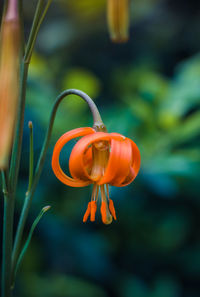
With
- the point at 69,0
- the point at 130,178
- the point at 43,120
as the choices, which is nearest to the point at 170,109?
the point at 43,120

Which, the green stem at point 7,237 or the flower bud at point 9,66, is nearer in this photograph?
the flower bud at point 9,66

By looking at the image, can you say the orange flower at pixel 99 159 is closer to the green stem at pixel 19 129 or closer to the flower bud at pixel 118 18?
the green stem at pixel 19 129

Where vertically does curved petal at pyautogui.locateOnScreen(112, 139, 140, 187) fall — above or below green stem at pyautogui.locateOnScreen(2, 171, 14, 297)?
above

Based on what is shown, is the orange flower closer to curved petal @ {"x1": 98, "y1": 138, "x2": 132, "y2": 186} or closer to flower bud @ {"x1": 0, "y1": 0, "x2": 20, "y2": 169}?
curved petal @ {"x1": 98, "y1": 138, "x2": 132, "y2": 186}

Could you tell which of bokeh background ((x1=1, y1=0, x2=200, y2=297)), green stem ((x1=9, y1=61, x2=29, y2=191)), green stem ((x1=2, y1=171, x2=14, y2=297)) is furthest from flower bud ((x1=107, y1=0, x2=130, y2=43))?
bokeh background ((x1=1, y1=0, x2=200, y2=297))

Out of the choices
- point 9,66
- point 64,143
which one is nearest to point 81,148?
point 64,143

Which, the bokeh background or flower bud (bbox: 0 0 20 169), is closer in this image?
flower bud (bbox: 0 0 20 169)

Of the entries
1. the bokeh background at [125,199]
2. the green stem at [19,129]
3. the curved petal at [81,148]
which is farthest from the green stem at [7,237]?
the bokeh background at [125,199]
